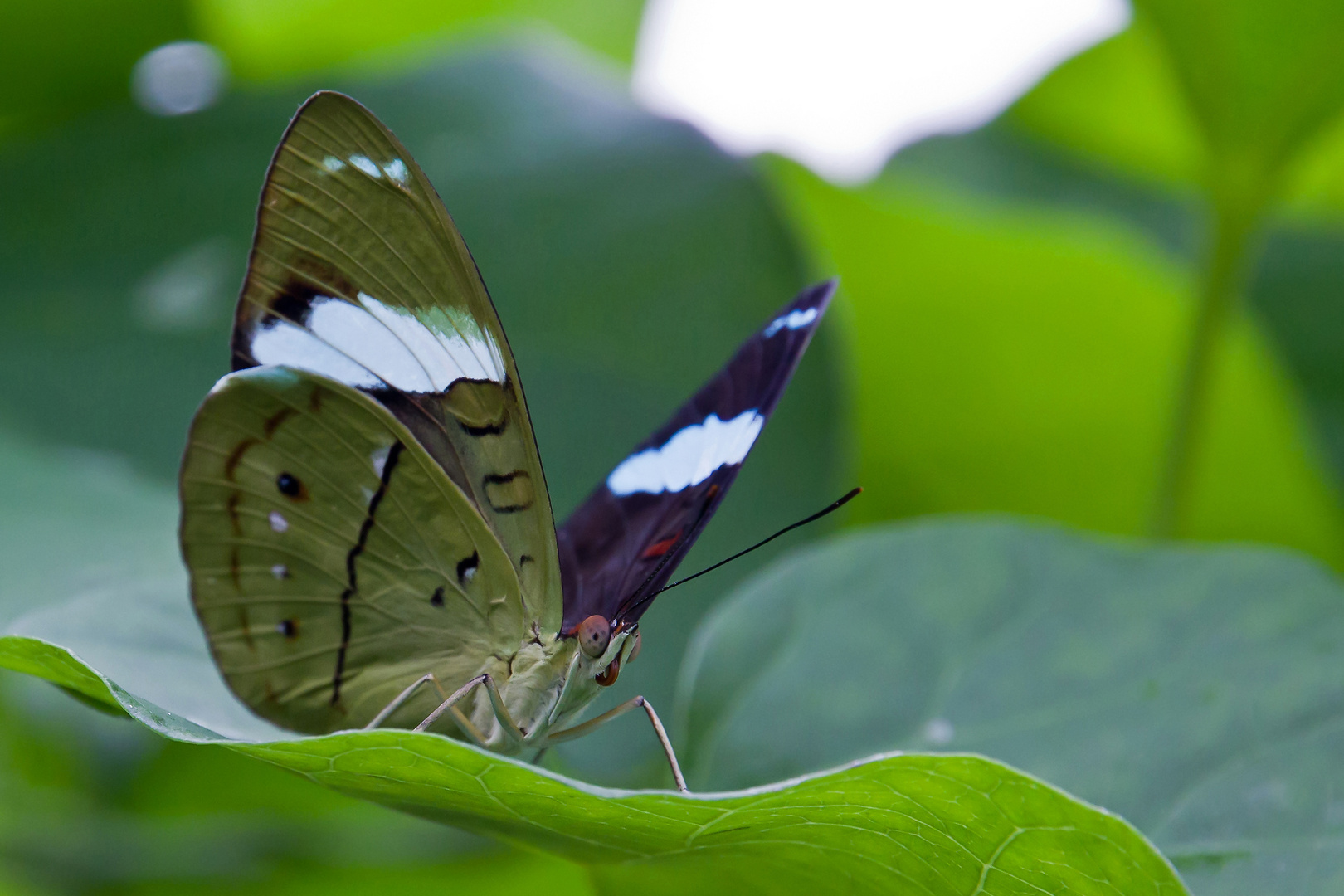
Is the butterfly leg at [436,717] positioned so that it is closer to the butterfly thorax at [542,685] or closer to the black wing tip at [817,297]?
the butterfly thorax at [542,685]

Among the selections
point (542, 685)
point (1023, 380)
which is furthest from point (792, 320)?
point (1023, 380)

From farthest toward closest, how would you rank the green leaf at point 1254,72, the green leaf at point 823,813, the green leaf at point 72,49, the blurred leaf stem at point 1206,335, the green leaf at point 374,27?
the green leaf at point 374,27
the green leaf at point 72,49
the blurred leaf stem at point 1206,335
the green leaf at point 1254,72
the green leaf at point 823,813

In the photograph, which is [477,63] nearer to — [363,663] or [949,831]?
[363,663]

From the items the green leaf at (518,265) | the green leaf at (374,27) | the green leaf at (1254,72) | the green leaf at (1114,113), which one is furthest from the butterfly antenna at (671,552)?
the green leaf at (1114,113)

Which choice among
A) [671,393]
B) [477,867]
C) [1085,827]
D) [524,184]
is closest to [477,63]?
[524,184]

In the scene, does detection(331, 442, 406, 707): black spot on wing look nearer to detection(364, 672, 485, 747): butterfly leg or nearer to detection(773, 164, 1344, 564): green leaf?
detection(364, 672, 485, 747): butterfly leg

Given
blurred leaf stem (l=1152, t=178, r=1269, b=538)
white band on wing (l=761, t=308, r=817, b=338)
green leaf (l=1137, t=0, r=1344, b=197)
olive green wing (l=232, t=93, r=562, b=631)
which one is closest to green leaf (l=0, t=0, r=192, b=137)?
olive green wing (l=232, t=93, r=562, b=631)

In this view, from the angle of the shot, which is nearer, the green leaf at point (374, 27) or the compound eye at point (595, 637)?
the compound eye at point (595, 637)
